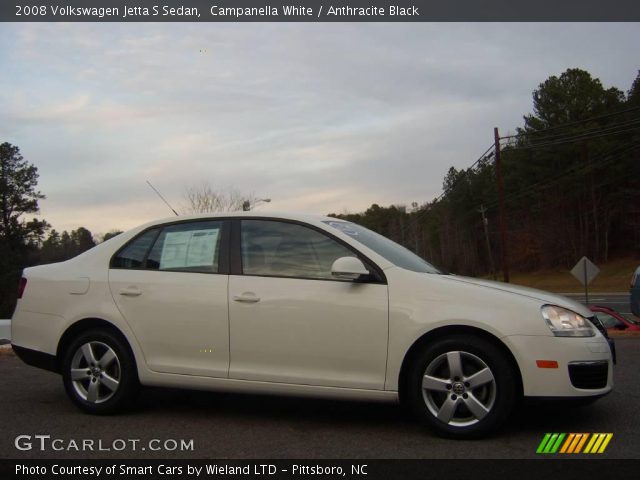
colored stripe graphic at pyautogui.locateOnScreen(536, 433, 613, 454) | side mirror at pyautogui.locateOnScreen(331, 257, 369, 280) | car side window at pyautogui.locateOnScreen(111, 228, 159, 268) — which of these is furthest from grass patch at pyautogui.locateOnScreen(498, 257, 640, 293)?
car side window at pyautogui.locateOnScreen(111, 228, 159, 268)

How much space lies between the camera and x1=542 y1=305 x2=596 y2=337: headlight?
4.12m

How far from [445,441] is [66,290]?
3191mm

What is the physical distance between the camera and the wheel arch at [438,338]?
13.5 ft

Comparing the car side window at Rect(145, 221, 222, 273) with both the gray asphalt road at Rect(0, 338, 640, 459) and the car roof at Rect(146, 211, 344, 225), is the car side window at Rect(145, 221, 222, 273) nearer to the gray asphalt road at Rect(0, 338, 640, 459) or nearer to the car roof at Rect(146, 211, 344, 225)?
the car roof at Rect(146, 211, 344, 225)

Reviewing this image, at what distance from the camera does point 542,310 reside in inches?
164

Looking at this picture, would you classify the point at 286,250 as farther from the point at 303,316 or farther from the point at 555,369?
the point at 555,369

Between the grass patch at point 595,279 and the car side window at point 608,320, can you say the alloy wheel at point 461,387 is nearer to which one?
the car side window at point 608,320

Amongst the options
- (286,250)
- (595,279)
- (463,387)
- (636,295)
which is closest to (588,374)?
(463,387)

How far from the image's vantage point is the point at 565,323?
13.7 ft

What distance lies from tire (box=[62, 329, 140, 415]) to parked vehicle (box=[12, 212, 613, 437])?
1cm

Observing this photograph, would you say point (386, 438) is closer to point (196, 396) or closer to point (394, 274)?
point (394, 274)

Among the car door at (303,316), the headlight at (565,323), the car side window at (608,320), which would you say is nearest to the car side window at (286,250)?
the car door at (303,316)

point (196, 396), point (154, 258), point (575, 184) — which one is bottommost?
point (196, 396)

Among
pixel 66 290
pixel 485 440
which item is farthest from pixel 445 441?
pixel 66 290
